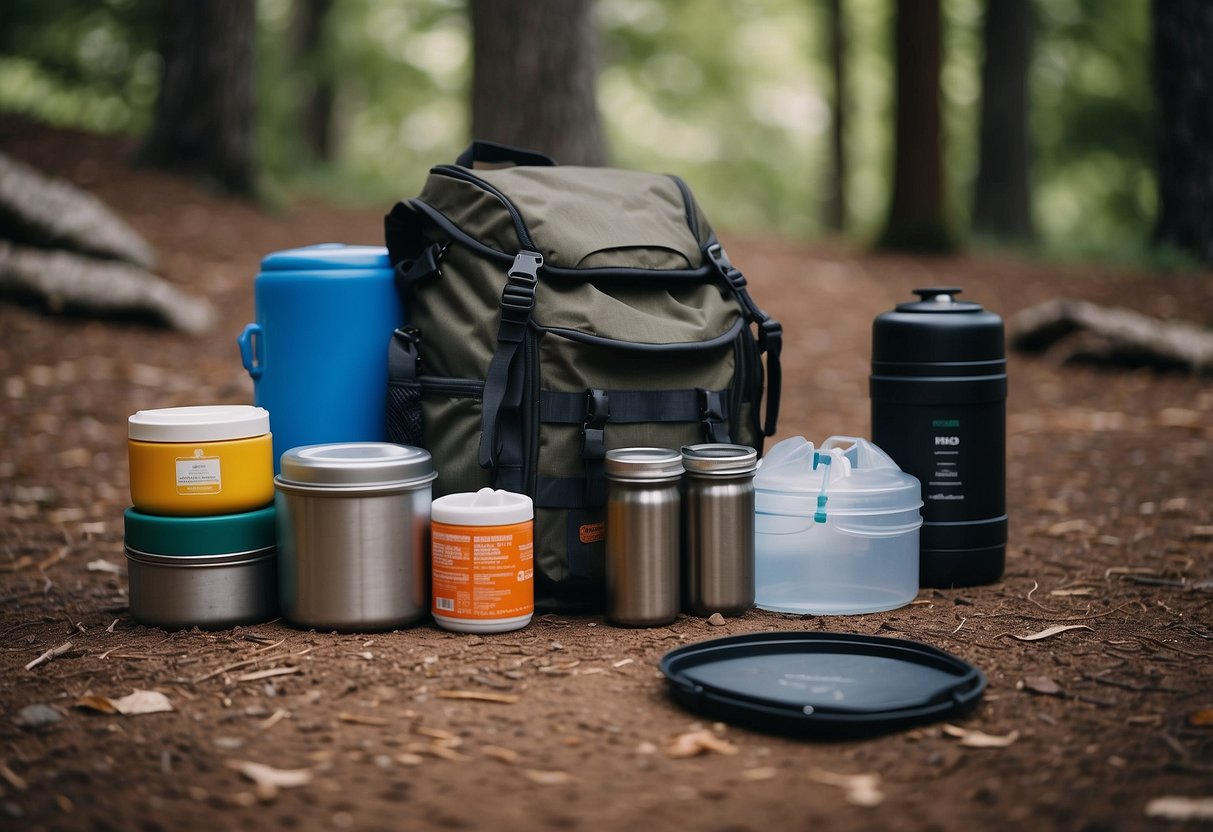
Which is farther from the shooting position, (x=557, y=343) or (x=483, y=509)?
(x=557, y=343)

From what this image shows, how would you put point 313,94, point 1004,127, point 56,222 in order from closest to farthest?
point 56,222
point 1004,127
point 313,94

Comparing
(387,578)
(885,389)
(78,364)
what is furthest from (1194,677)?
(78,364)

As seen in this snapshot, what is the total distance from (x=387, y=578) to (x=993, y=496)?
196cm

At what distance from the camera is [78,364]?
6.25 meters

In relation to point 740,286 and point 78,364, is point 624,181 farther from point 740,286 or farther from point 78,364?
point 78,364

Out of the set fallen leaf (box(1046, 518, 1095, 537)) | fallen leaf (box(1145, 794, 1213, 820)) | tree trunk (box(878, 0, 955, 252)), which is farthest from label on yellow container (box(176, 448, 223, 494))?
tree trunk (box(878, 0, 955, 252))

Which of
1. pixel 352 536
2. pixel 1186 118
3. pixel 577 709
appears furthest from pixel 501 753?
pixel 1186 118

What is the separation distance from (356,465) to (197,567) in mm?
554

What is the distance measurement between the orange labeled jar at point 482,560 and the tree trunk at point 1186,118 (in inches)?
324

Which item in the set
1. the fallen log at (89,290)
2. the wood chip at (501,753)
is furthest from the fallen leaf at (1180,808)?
the fallen log at (89,290)

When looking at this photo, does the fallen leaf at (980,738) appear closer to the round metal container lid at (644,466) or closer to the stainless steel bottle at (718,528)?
the stainless steel bottle at (718,528)

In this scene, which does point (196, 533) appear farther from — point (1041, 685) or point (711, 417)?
point (1041, 685)

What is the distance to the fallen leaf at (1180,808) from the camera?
2115 millimetres

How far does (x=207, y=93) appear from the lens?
29.2 feet
